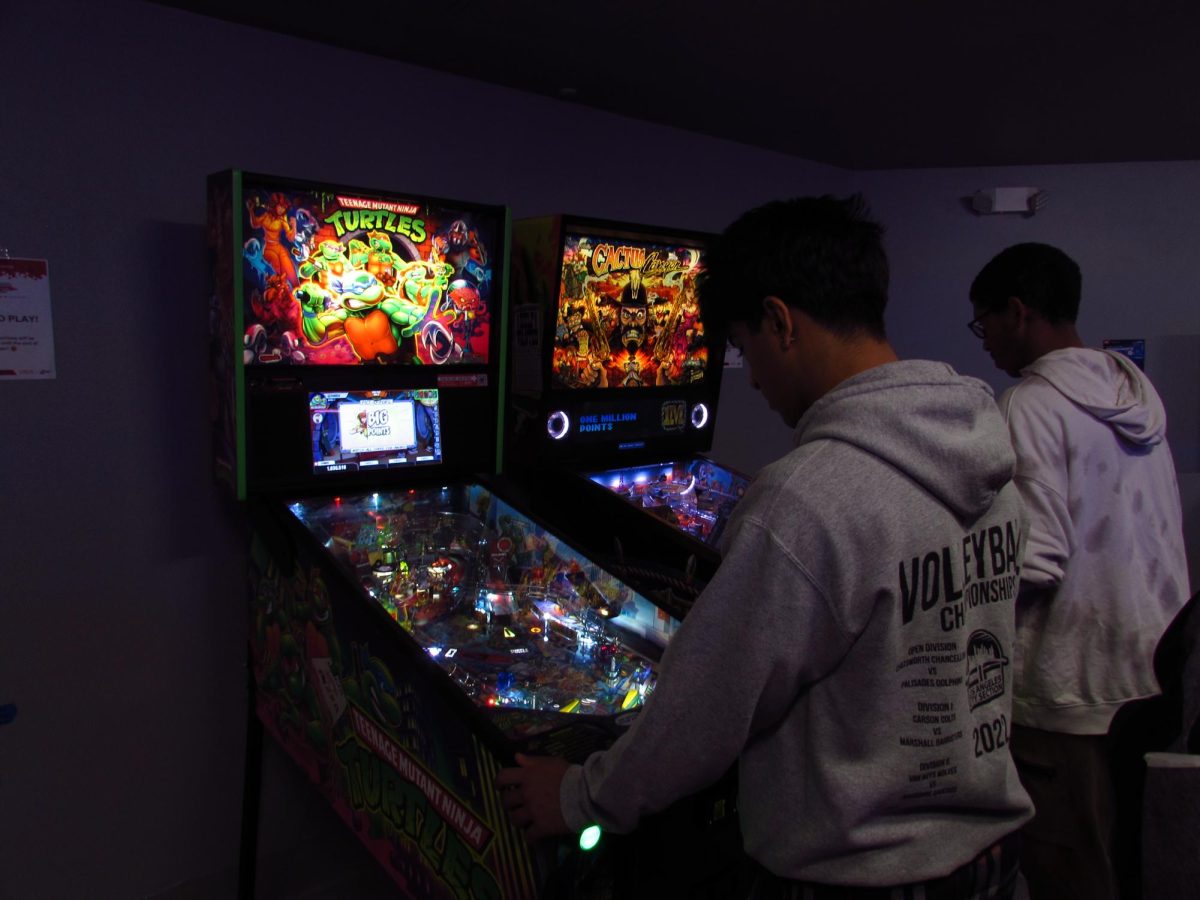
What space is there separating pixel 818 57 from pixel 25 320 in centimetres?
225

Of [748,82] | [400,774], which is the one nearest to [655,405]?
[748,82]

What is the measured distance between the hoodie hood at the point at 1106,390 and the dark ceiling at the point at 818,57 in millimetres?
922

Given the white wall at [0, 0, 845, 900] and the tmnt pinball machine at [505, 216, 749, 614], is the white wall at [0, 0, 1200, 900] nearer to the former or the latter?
the white wall at [0, 0, 845, 900]

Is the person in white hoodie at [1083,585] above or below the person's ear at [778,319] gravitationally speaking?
below

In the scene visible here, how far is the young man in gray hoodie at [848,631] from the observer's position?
0.93 m

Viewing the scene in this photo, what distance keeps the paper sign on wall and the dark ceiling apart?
0.75 metres

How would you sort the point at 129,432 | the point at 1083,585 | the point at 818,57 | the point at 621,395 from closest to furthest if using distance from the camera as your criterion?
1. the point at 1083,585
2. the point at 129,432
3. the point at 818,57
4. the point at 621,395

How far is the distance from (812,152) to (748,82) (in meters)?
1.18

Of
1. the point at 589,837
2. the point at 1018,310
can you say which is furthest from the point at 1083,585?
the point at 589,837

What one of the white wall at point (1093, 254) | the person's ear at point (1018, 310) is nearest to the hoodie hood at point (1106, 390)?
the person's ear at point (1018, 310)

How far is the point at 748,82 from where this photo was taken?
2.67 meters

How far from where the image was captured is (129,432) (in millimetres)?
2121

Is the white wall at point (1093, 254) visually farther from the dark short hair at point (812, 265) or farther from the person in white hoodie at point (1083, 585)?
the dark short hair at point (812, 265)

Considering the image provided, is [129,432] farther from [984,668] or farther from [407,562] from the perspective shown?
[984,668]
